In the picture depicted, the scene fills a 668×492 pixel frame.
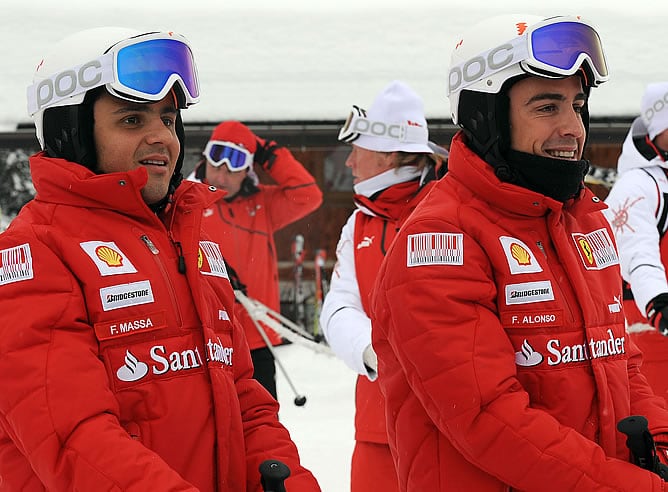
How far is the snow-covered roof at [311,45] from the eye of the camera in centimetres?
1111

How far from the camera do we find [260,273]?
6.56m

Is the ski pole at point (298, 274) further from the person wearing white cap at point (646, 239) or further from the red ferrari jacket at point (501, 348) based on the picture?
the red ferrari jacket at point (501, 348)

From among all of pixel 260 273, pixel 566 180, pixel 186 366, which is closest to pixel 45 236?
pixel 186 366

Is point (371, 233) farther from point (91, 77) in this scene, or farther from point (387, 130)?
point (91, 77)

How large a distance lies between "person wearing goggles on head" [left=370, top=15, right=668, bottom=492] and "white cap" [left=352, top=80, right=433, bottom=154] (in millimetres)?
1622

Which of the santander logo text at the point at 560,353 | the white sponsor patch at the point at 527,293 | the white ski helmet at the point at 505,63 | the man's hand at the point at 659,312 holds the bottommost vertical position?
the man's hand at the point at 659,312

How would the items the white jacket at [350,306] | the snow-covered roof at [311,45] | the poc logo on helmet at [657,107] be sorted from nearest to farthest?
the white jacket at [350,306], the poc logo on helmet at [657,107], the snow-covered roof at [311,45]

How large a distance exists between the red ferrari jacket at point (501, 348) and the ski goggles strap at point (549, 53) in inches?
9.9

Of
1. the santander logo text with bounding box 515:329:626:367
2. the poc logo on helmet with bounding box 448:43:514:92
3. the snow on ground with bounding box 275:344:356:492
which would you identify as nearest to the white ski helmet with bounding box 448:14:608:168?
the poc logo on helmet with bounding box 448:43:514:92

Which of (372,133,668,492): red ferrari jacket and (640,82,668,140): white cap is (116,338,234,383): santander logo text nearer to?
(372,133,668,492): red ferrari jacket

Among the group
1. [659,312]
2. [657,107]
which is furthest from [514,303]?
[657,107]

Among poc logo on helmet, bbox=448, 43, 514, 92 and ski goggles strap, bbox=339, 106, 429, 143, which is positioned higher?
poc logo on helmet, bbox=448, 43, 514, 92

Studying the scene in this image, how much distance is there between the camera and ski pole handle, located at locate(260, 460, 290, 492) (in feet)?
7.11

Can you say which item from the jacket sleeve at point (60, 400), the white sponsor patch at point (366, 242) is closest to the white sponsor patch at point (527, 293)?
the jacket sleeve at point (60, 400)
